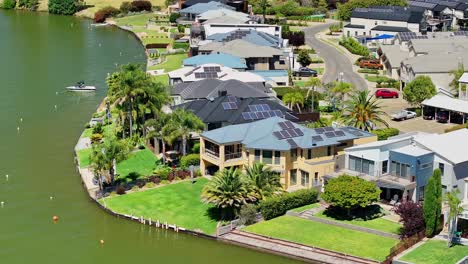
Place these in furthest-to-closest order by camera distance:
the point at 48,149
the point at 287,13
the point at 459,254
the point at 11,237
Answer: the point at 287,13
the point at 48,149
the point at 11,237
the point at 459,254

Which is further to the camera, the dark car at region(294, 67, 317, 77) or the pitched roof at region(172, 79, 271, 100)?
the dark car at region(294, 67, 317, 77)

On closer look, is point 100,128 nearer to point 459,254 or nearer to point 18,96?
point 18,96

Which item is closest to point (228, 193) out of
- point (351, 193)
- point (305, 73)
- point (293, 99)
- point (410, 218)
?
point (351, 193)

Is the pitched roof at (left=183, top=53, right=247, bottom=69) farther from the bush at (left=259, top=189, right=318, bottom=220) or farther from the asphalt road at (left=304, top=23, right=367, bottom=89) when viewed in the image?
the bush at (left=259, top=189, right=318, bottom=220)

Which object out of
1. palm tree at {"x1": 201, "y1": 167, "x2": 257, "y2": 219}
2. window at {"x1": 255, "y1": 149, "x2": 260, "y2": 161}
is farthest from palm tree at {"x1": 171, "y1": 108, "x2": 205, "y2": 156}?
palm tree at {"x1": 201, "y1": 167, "x2": 257, "y2": 219}

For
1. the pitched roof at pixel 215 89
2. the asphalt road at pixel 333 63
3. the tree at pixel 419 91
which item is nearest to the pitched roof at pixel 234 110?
the pitched roof at pixel 215 89

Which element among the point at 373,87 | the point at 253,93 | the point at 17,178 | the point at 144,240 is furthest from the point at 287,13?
the point at 144,240

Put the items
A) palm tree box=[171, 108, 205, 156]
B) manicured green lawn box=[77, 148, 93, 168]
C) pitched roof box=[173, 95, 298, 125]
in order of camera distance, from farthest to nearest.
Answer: pitched roof box=[173, 95, 298, 125] → manicured green lawn box=[77, 148, 93, 168] → palm tree box=[171, 108, 205, 156]
